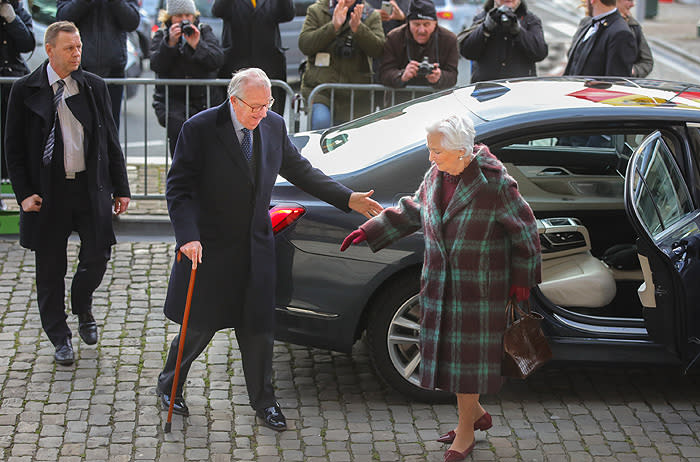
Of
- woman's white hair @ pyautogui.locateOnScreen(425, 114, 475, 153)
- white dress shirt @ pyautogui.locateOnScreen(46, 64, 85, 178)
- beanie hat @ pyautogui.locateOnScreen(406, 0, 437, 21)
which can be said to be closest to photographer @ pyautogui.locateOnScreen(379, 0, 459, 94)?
beanie hat @ pyautogui.locateOnScreen(406, 0, 437, 21)

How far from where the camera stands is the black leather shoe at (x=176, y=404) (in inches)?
199

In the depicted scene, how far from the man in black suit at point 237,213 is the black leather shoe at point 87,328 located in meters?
0.98

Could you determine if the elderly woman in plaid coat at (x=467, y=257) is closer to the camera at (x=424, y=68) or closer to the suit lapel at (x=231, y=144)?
the suit lapel at (x=231, y=144)

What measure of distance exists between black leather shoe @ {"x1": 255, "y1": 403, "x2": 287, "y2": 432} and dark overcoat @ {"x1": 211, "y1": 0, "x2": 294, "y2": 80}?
4304 millimetres

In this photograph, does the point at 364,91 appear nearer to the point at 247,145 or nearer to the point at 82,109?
the point at 82,109

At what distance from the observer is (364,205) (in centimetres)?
498

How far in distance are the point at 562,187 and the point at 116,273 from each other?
10.1 feet

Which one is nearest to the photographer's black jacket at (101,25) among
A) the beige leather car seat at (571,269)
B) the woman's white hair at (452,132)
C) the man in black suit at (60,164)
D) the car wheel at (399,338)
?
the man in black suit at (60,164)

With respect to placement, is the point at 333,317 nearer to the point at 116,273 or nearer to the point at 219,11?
the point at 116,273

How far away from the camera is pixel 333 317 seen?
5129 millimetres

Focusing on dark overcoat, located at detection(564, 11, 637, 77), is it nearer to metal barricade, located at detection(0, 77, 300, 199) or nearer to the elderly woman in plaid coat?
metal barricade, located at detection(0, 77, 300, 199)

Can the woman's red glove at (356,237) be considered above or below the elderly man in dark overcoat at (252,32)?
below

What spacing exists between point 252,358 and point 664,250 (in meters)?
2.02

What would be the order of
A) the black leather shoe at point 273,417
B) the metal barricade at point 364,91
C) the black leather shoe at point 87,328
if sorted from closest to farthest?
1. the black leather shoe at point 273,417
2. the black leather shoe at point 87,328
3. the metal barricade at point 364,91
